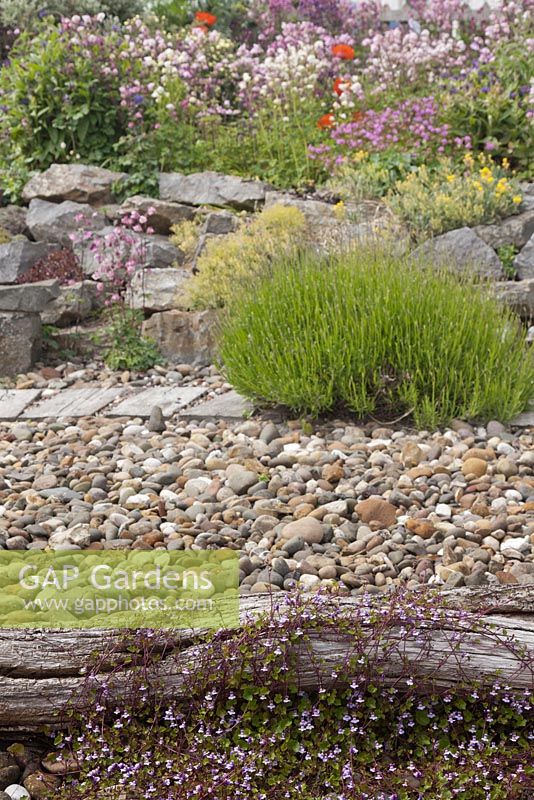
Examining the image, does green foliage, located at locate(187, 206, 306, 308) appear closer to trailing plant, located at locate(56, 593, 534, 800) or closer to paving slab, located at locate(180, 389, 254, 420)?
paving slab, located at locate(180, 389, 254, 420)

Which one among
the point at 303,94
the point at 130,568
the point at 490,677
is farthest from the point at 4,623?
the point at 303,94

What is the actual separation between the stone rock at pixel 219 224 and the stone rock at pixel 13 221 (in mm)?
2053

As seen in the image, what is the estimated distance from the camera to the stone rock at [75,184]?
27.8 feet

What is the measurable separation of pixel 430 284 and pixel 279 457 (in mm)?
1284

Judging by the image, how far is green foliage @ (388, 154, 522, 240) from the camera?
6.73m

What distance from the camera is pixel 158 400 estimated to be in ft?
17.5

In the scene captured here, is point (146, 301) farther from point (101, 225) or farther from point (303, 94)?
point (303, 94)

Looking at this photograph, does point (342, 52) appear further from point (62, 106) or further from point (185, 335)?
point (185, 335)

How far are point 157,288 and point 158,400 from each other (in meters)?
1.66

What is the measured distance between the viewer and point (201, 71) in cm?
1024

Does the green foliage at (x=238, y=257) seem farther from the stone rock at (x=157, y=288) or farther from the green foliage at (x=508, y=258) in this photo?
the green foliage at (x=508, y=258)

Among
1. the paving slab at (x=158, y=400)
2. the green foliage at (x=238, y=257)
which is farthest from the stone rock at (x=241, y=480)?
the green foliage at (x=238, y=257)

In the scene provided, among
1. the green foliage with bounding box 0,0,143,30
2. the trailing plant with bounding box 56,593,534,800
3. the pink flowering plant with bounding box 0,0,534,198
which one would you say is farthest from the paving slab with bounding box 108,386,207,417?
the green foliage with bounding box 0,0,143,30

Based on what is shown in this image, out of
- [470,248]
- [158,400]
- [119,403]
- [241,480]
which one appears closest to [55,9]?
[470,248]
